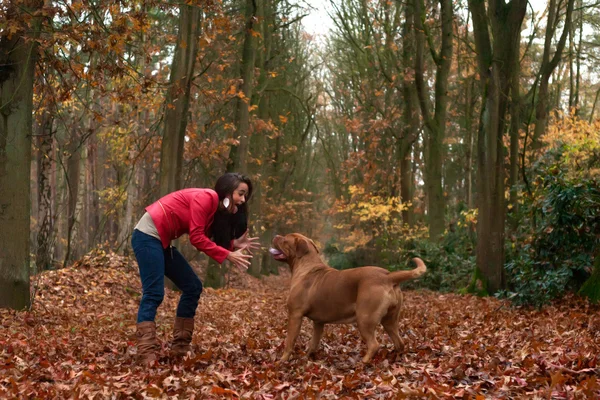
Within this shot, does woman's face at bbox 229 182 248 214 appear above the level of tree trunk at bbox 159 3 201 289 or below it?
below

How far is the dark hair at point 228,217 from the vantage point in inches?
264

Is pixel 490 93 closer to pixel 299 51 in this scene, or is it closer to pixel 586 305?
pixel 586 305

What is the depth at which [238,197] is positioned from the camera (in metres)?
6.73

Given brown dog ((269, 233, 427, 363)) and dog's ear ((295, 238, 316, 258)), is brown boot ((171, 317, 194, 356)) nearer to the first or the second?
brown dog ((269, 233, 427, 363))

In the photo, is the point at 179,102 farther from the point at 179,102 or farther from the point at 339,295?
the point at 339,295

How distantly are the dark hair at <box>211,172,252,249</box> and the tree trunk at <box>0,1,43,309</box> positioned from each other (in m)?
3.93

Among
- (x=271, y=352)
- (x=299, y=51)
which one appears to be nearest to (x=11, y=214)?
(x=271, y=352)

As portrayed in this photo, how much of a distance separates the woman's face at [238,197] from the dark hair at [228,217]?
0.03 metres

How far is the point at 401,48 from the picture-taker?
2689 centimetres

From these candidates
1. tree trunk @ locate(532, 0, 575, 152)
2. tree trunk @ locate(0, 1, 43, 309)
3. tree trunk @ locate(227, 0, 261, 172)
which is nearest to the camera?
tree trunk @ locate(0, 1, 43, 309)

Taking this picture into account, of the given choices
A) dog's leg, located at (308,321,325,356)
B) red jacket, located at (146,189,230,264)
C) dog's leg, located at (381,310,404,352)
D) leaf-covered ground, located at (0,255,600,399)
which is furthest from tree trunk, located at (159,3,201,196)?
dog's leg, located at (381,310,404,352)

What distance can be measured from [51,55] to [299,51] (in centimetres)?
2358

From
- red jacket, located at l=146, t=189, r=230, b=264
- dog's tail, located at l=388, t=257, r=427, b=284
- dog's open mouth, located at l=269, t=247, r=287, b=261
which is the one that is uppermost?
red jacket, located at l=146, t=189, r=230, b=264

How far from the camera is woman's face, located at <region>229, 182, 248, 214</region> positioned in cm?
671
